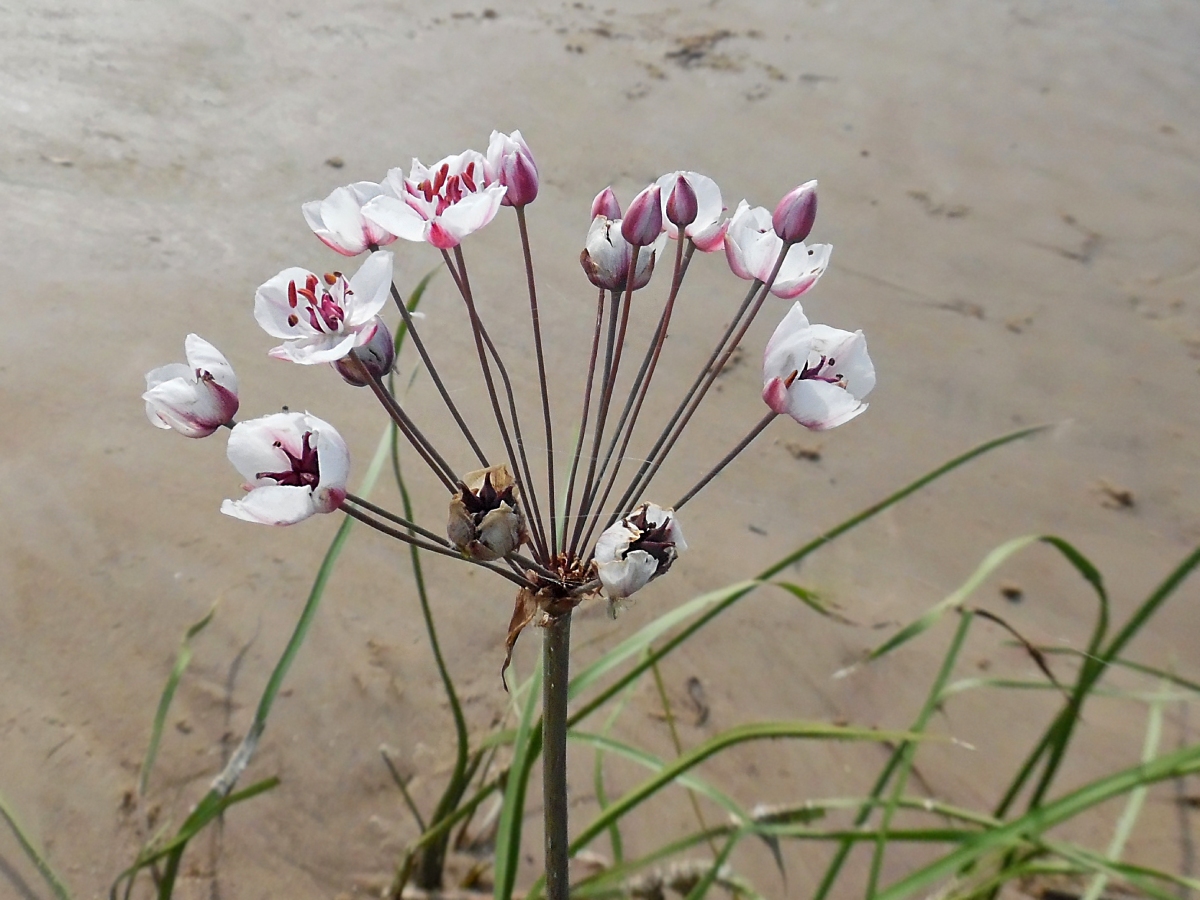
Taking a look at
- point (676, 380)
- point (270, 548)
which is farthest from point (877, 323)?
point (270, 548)

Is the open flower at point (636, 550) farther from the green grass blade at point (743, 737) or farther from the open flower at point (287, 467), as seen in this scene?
the green grass blade at point (743, 737)

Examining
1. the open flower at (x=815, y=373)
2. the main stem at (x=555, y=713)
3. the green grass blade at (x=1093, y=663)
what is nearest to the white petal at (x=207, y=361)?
the main stem at (x=555, y=713)

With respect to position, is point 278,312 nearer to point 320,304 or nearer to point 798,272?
point 320,304

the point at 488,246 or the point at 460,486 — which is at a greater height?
the point at 460,486

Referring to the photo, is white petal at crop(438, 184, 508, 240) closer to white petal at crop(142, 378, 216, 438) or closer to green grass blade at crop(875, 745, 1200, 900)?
white petal at crop(142, 378, 216, 438)

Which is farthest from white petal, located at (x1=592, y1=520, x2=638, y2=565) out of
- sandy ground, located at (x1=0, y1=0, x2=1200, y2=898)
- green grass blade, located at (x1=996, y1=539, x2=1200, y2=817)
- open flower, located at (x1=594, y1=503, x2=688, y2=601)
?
sandy ground, located at (x1=0, y1=0, x2=1200, y2=898)

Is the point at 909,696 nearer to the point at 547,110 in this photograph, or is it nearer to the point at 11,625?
the point at 11,625

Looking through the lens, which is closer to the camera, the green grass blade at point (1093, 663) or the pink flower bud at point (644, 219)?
the pink flower bud at point (644, 219)
